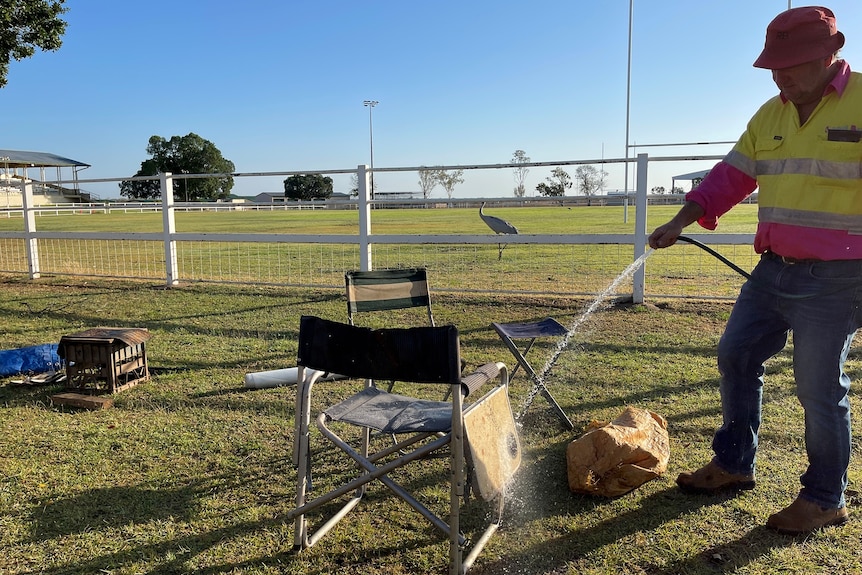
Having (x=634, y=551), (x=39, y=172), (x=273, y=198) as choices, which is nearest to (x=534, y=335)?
(x=634, y=551)

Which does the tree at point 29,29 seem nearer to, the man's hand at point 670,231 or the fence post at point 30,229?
the fence post at point 30,229

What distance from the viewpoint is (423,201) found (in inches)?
293

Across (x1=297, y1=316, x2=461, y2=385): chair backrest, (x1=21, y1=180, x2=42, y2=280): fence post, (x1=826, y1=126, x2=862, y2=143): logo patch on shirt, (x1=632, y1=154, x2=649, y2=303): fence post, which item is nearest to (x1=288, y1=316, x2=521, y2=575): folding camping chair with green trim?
(x1=297, y1=316, x2=461, y2=385): chair backrest

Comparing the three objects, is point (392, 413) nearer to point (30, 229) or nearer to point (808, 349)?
point (808, 349)

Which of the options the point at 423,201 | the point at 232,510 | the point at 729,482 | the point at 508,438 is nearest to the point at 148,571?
the point at 232,510

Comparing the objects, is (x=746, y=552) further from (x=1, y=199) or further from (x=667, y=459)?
(x=1, y=199)

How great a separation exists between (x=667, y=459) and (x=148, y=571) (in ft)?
7.71

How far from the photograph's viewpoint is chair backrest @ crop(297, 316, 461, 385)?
1.98 m

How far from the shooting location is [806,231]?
7.68ft

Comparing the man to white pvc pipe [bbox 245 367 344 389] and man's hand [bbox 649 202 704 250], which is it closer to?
man's hand [bbox 649 202 704 250]

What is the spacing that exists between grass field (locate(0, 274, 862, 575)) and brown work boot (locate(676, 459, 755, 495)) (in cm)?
6

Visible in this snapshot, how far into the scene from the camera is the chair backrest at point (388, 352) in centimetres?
198

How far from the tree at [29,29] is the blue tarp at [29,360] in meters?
8.52

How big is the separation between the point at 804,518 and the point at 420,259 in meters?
9.33
